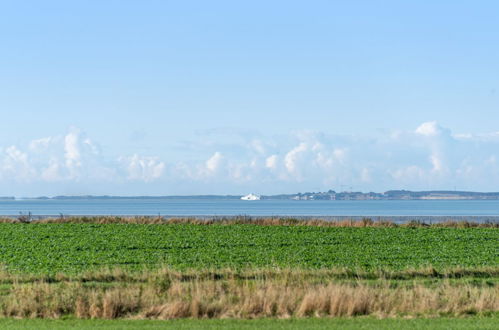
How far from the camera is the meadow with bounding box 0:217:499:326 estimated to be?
55.7 ft

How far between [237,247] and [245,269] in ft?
38.6

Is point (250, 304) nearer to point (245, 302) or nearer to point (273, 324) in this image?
point (245, 302)

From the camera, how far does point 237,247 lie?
126 ft

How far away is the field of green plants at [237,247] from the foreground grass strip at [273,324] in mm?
11920

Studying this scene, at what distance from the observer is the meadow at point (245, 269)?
55.7 ft

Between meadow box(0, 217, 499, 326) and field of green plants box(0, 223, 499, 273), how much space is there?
7 centimetres

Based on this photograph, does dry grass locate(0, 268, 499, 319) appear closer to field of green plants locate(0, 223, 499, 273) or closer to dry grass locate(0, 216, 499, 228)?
field of green plants locate(0, 223, 499, 273)

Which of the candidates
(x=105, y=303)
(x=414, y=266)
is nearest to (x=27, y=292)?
(x=105, y=303)

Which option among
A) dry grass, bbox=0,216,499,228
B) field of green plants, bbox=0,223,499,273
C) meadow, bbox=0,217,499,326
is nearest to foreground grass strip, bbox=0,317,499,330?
meadow, bbox=0,217,499,326

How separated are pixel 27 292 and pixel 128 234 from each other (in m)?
29.1

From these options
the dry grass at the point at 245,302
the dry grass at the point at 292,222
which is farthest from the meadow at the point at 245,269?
the dry grass at the point at 292,222

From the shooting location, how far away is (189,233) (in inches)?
1897

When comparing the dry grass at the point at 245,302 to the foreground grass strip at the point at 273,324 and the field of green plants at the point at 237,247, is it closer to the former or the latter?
the foreground grass strip at the point at 273,324

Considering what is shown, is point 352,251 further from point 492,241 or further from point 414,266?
point 492,241
